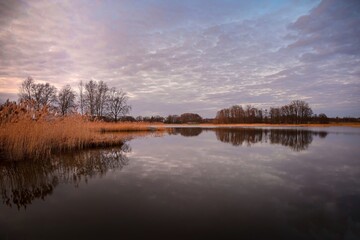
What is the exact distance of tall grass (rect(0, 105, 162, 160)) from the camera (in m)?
6.41

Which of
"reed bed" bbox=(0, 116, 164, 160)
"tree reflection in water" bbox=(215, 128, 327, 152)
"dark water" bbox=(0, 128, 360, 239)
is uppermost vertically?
"reed bed" bbox=(0, 116, 164, 160)

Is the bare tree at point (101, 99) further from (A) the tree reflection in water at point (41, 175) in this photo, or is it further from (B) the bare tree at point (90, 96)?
(A) the tree reflection in water at point (41, 175)

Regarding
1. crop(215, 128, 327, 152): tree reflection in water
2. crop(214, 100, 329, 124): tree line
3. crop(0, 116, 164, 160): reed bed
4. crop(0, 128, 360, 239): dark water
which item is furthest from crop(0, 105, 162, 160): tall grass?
crop(214, 100, 329, 124): tree line

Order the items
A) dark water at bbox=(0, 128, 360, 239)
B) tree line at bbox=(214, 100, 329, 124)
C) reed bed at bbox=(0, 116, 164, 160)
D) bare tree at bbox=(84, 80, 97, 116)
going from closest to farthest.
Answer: dark water at bbox=(0, 128, 360, 239)
reed bed at bbox=(0, 116, 164, 160)
bare tree at bbox=(84, 80, 97, 116)
tree line at bbox=(214, 100, 329, 124)

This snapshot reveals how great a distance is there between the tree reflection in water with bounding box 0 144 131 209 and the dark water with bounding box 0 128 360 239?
0.02 metres

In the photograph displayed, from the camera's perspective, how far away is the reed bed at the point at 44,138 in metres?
6.40

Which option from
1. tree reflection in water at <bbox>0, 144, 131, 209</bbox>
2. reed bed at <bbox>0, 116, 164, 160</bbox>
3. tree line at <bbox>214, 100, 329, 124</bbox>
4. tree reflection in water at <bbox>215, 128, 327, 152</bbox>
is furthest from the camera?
tree line at <bbox>214, 100, 329, 124</bbox>

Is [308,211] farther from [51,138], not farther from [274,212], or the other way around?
[51,138]

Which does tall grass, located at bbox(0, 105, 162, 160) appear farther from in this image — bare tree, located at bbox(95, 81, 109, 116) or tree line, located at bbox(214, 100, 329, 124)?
tree line, located at bbox(214, 100, 329, 124)

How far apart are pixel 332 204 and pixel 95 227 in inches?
132

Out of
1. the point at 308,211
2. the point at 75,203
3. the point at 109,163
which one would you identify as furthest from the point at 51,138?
the point at 308,211

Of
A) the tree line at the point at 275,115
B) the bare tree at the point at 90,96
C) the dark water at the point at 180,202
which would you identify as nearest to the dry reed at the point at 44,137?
the dark water at the point at 180,202

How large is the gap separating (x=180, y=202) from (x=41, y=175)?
11.5ft

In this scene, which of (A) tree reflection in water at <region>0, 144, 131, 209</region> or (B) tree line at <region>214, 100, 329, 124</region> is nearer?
(A) tree reflection in water at <region>0, 144, 131, 209</region>
